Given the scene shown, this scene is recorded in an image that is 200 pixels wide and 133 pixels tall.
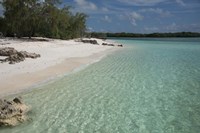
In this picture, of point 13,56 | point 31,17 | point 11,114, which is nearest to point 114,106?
point 11,114

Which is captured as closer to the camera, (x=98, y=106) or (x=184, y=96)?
(x=98, y=106)

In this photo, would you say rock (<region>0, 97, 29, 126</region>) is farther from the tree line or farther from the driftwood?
the tree line

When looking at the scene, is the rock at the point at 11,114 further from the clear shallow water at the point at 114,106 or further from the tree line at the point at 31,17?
the tree line at the point at 31,17

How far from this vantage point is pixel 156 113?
9883 mm

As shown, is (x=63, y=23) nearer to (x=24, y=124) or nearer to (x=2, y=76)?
(x=2, y=76)

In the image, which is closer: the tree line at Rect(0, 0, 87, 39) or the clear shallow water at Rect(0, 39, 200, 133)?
the clear shallow water at Rect(0, 39, 200, 133)

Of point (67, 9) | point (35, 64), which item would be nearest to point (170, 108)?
point (35, 64)

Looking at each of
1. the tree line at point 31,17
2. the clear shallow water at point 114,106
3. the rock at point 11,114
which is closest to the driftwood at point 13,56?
the clear shallow water at point 114,106

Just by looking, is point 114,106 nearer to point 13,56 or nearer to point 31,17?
point 13,56

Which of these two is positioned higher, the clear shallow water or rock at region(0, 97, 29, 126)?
rock at region(0, 97, 29, 126)

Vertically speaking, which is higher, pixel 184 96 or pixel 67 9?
pixel 67 9

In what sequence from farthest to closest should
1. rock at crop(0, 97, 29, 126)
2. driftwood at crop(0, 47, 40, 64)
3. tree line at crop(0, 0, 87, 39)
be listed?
1. tree line at crop(0, 0, 87, 39)
2. driftwood at crop(0, 47, 40, 64)
3. rock at crop(0, 97, 29, 126)

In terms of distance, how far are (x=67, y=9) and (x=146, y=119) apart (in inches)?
1897

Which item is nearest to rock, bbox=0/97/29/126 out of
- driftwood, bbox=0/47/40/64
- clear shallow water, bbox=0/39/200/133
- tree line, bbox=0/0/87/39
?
clear shallow water, bbox=0/39/200/133
